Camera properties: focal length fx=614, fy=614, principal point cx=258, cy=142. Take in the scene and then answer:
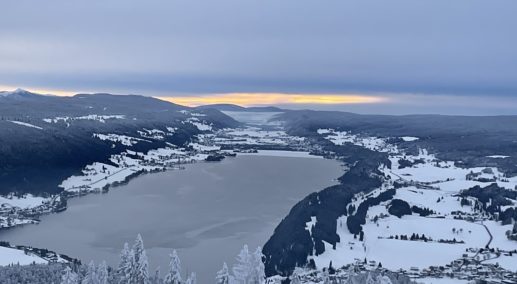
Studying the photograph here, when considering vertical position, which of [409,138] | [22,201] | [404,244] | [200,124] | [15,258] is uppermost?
[409,138]

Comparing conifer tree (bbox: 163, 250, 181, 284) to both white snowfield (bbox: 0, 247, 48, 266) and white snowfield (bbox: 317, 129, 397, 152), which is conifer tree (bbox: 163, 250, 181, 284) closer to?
white snowfield (bbox: 0, 247, 48, 266)

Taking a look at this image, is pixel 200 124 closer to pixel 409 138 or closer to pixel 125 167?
pixel 409 138

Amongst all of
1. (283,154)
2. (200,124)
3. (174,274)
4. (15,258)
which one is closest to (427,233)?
(174,274)

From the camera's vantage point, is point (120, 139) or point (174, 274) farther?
point (120, 139)

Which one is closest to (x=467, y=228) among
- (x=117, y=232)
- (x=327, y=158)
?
(x=117, y=232)

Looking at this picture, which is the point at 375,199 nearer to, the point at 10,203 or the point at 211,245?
the point at 211,245
